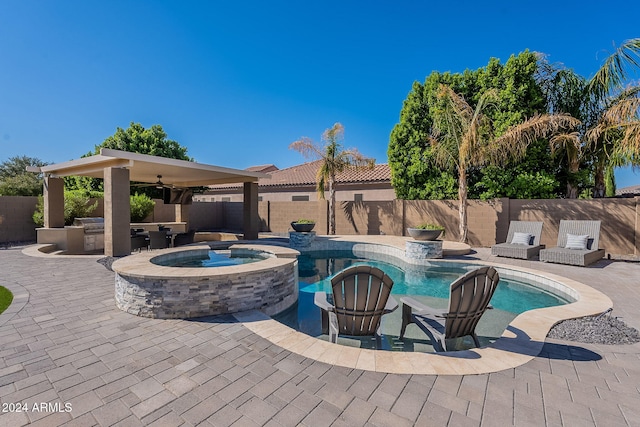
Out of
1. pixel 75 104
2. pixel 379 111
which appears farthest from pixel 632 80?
pixel 75 104

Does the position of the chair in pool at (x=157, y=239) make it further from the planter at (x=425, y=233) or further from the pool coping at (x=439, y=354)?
the planter at (x=425, y=233)

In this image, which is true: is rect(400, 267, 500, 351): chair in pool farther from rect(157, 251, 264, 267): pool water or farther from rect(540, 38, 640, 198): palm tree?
rect(540, 38, 640, 198): palm tree

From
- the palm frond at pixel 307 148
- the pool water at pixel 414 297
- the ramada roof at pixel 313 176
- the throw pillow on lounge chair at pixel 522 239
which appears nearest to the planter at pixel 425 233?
the pool water at pixel 414 297

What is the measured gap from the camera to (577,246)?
9586 mm

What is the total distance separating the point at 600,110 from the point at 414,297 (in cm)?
1199

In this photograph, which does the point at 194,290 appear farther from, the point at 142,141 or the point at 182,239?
the point at 142,141

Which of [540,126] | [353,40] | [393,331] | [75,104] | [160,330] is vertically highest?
[353,40]

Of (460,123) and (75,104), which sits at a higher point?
(75,104)

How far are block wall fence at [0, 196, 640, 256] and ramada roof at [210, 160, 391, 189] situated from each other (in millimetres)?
2781

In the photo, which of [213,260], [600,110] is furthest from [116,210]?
[600,110]

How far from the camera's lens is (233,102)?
17453mm

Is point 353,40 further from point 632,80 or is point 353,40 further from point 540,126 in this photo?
point 632,80

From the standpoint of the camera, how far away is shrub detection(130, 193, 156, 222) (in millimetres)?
15037

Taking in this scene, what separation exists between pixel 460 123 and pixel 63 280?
45.3 feet
